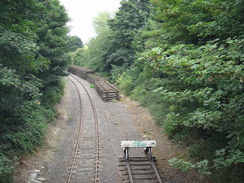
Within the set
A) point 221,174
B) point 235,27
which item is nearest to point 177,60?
point 235,27

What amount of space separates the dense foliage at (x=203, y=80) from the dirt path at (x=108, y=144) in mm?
826

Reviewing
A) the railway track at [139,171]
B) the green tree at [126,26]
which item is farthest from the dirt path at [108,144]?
the green tree at [126,26]

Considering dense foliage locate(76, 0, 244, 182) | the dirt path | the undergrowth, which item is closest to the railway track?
the dirt path

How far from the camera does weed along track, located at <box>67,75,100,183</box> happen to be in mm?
8570

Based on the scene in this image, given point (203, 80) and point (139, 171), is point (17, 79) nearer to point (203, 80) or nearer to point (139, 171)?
point (139, 171)

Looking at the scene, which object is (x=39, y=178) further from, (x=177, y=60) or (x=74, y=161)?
(x=177, y=60)

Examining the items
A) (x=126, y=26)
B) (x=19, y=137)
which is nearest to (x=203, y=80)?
(x=19, y=137)

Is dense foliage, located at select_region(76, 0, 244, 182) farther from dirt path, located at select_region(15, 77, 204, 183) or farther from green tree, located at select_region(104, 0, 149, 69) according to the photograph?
green tree, located at select_region(104, 0, 149, 69)

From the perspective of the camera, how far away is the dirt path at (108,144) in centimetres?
850

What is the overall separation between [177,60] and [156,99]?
13164mm

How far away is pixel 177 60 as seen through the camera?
4.54 m

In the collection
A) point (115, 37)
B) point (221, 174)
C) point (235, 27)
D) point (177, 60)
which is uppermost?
point (115, 37)

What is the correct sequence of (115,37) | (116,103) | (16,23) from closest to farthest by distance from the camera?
(16,23), (116,103), (115,37)

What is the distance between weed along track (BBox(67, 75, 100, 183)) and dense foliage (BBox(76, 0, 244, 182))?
392 centimetres
